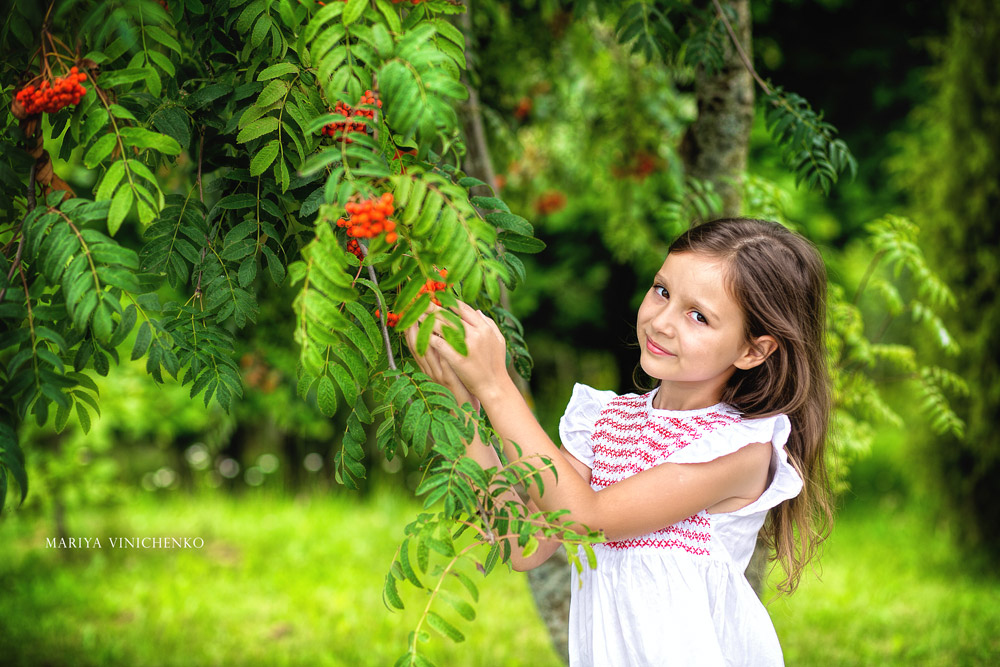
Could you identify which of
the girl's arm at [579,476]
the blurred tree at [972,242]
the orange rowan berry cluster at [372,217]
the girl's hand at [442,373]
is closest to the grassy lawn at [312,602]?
the blurred tree at [972,242]

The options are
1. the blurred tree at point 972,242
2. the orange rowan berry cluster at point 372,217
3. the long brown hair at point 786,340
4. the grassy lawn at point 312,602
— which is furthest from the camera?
the blurred tree at point 972,242

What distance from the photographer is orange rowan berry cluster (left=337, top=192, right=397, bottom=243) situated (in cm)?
117

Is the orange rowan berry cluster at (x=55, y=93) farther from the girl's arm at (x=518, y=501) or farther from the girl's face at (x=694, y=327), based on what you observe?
the girl's face at (x=694, y=327)

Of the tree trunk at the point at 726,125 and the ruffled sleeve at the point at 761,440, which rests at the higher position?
the tree trunk at the point at 726,125

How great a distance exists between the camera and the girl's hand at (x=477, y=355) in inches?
58.3

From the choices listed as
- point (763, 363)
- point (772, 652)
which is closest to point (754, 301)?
point (763, 363)

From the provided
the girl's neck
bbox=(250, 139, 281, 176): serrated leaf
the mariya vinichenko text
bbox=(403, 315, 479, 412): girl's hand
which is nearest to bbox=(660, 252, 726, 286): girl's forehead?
the girl's neck

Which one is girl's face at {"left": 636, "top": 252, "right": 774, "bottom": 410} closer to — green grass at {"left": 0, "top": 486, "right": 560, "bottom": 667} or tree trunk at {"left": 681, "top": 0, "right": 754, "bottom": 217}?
tree trunk at {"left": 681, "top": 0, "right": 754, "bottom": 217}

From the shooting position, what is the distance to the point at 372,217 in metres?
1.17

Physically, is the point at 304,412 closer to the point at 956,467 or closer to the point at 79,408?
the point at 79,408

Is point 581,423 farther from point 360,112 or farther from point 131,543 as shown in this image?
point 131,543

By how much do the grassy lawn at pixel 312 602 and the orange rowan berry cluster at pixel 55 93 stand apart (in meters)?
3.05

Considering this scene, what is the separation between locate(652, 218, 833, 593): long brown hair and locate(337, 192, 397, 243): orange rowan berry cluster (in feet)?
2.46

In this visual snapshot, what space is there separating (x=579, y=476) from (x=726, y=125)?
1882 millimetres
